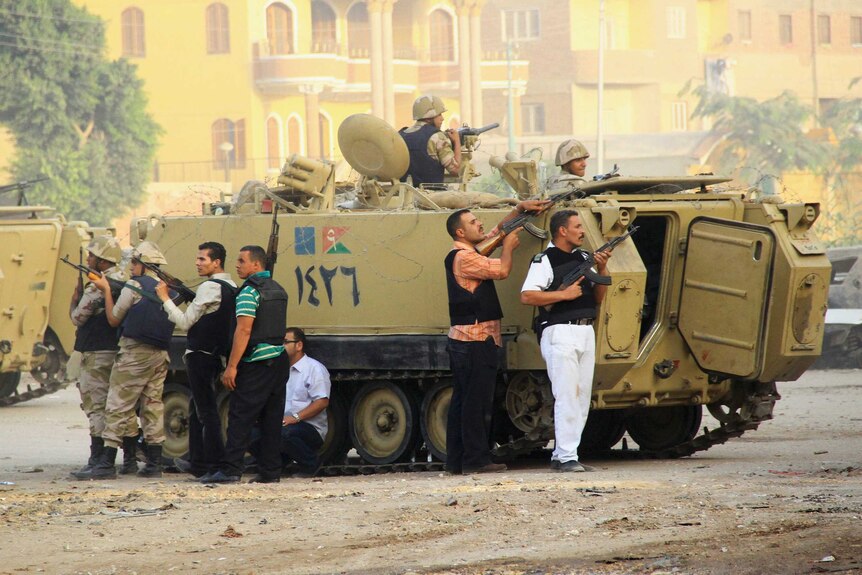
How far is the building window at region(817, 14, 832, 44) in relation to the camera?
74.1 m

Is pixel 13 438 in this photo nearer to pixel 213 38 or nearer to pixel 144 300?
pixel 144 300

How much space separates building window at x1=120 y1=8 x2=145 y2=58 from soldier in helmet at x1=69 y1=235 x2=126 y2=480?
1958 inches

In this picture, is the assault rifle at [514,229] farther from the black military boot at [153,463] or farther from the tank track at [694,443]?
the black military boot at [153,463]

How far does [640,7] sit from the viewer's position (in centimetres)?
7200

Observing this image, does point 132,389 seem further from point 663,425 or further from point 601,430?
point 663,425

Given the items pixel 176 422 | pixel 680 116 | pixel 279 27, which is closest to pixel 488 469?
pixel 176 422

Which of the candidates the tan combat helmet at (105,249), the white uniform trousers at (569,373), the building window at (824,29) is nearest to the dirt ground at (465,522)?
the white uniform trousers at (569,373)

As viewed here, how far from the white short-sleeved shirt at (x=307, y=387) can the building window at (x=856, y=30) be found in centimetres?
6517

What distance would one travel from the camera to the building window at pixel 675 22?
72.5 meters

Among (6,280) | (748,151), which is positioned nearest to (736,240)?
(6,280)

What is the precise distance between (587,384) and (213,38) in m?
52.2

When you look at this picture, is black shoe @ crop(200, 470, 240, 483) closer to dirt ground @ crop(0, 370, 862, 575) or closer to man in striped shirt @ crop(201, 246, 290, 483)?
man in striped shirt @ crop(201, 246, 290, 483)

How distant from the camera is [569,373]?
37.9 ft

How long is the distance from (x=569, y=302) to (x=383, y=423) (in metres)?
2.22
